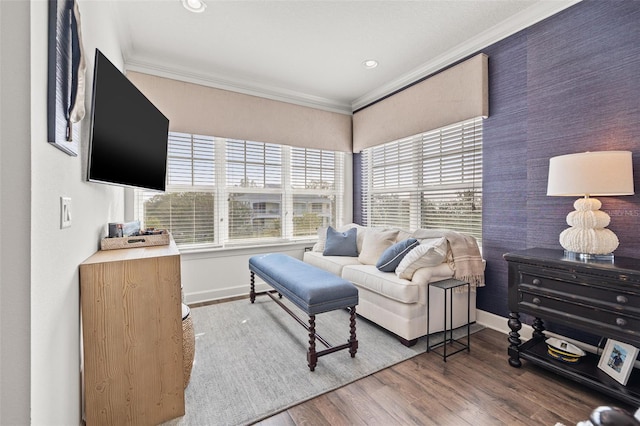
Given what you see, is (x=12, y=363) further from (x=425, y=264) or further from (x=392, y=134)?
(x=392, y=134)

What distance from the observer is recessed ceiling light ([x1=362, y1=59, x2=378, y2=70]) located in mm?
3312

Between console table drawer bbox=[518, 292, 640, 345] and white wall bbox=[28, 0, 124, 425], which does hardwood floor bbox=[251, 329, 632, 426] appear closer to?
console table drawer bbox=[518, 292, 640, 345]

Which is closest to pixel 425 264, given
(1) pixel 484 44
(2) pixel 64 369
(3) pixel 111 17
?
(1) pixel 484 44

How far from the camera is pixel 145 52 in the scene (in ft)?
10.3

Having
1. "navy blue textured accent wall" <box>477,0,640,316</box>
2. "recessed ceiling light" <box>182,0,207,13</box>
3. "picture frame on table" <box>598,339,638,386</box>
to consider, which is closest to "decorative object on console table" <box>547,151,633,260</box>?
"navy blue textured accent wall" <box>477,0,640,316</box>

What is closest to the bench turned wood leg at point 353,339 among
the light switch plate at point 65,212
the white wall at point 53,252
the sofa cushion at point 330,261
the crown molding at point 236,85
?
the sofa cushion at point 330,261

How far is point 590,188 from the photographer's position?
187 cm

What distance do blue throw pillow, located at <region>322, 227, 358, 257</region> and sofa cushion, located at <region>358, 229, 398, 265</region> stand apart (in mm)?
222

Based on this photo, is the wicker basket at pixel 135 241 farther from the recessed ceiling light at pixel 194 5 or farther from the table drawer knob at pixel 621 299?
the table drawer knob at pixel 621 299

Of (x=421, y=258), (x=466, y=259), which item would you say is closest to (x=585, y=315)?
(x=466, y=259)

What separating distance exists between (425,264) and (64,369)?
2.42 metres

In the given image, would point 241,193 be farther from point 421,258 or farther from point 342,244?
point 421,258

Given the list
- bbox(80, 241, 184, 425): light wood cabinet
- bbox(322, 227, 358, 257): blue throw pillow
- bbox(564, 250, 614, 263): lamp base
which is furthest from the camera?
bbox(322, 227, 358, 257): blue throw pillow

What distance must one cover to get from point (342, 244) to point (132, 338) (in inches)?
101
